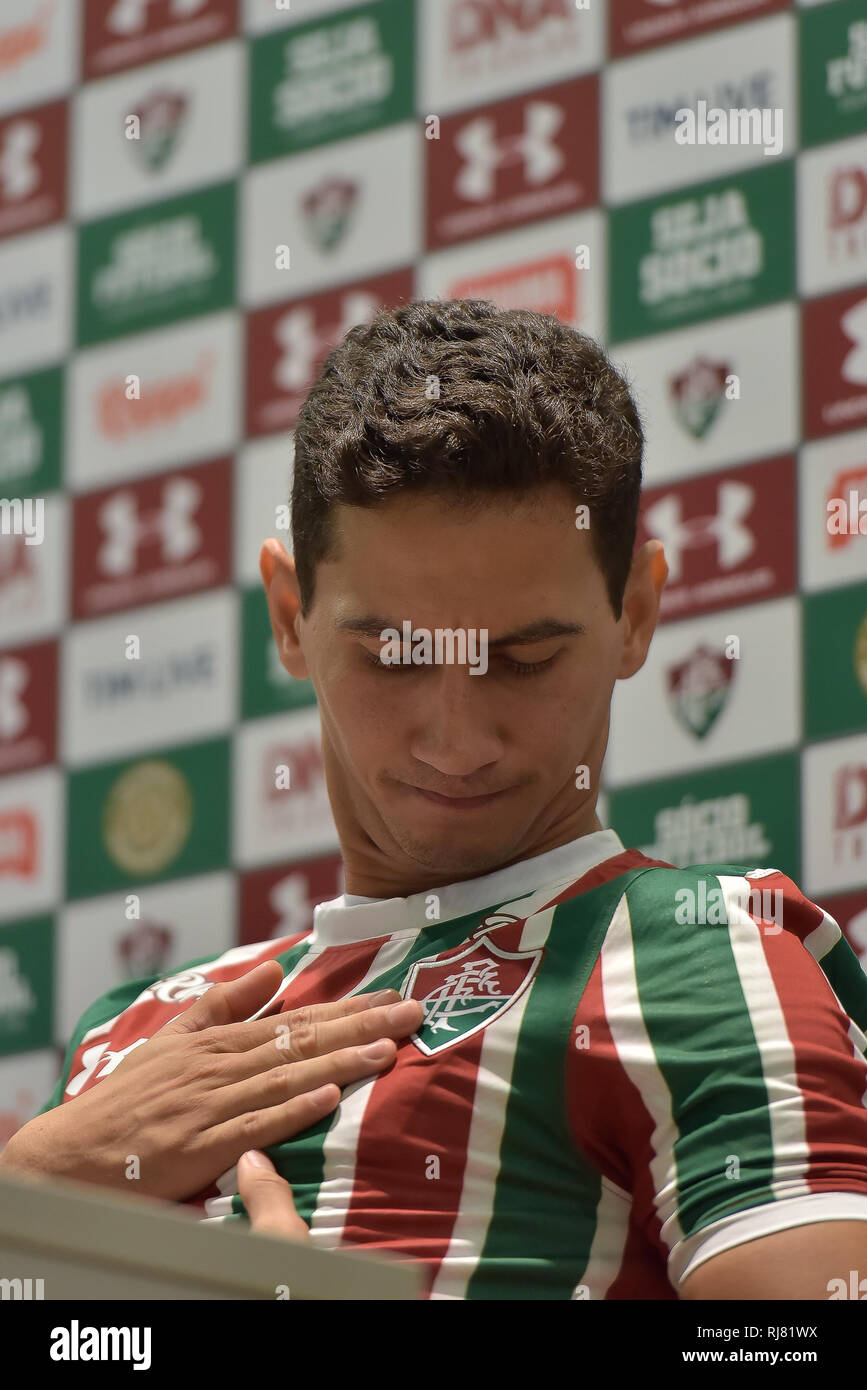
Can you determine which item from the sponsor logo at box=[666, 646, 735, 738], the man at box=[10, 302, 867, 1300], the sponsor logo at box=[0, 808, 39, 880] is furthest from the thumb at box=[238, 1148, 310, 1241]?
the sponsor logo at box=[0, 808, 39, 880]

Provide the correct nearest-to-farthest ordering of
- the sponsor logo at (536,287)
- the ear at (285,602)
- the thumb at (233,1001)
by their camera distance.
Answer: the thumb at (233,1001) → the ear at (285,602) → the sponsor logo at (536,287)

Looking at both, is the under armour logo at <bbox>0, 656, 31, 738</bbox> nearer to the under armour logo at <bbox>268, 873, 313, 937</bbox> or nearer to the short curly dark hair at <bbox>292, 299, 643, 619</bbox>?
the under armour logo at <bbox>268, 873, 313, 937</bbox>

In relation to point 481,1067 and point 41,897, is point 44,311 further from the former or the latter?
point 481,1067

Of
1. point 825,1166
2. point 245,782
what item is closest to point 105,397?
point 245,782

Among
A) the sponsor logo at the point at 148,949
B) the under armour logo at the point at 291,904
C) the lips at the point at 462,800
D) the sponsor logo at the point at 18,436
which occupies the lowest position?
the sponsor logo at the point at 148,949

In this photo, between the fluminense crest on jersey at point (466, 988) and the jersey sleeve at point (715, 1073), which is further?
the fluminense crest on jersey at point (466, 988)

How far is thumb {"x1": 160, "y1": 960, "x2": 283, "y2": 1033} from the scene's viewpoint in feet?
4.50

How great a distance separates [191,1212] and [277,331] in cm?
169

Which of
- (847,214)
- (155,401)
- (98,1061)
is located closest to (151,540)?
(155,401)

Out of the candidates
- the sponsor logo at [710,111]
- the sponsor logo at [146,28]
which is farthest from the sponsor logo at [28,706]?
the sponsor logo at [710,111]

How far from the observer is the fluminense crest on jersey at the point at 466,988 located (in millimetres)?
1205

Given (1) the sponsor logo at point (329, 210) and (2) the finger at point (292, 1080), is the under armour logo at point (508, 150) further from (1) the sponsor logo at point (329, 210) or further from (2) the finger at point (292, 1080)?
(2) the finger at point (292, 1080)

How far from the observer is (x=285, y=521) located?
2.46 meters

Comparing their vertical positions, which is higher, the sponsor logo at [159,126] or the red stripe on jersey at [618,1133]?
the sponsor logo at [159,126]
